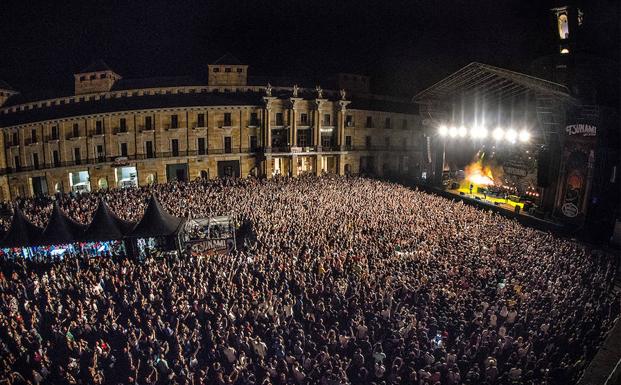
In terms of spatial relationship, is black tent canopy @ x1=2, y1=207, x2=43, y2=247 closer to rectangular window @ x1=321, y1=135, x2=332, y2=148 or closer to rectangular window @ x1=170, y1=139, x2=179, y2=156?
rectangular window @ x1=170, y1=139, x2=179, y2=156

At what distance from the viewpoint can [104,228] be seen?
51.0 feet

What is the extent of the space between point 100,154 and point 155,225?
2554cm

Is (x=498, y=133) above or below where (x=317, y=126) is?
below

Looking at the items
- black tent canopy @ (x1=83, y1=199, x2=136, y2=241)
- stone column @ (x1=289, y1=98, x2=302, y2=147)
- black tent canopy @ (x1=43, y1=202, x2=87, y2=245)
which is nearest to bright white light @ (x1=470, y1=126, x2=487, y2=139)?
stone column @ (x1=289, y1=98, x2=302, y2=147)

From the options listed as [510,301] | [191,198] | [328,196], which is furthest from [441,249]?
[191,198]

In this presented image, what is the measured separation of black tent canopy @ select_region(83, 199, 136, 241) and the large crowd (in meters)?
0.93

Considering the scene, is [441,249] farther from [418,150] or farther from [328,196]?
[418,150]

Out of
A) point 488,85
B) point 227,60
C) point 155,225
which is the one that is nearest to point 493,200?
point 488,85

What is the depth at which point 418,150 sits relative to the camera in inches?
1957

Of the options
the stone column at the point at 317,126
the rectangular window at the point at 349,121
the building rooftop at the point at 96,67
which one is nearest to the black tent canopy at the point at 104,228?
the stone column at the point at 317,126

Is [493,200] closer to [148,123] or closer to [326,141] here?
[326,141]

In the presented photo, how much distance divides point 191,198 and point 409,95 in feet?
133

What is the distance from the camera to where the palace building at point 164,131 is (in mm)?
35875

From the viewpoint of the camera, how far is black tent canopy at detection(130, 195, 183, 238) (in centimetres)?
1563
